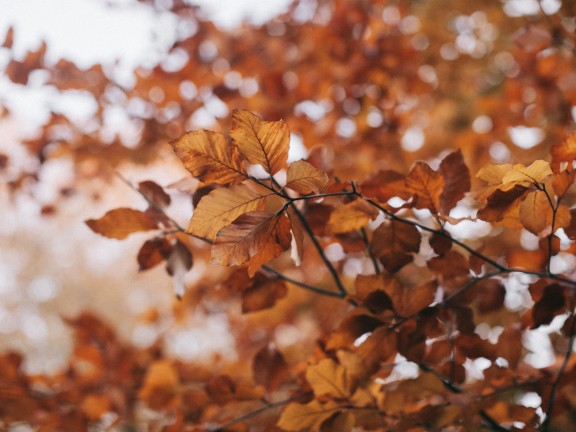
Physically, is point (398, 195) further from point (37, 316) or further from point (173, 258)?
point (37, 316)

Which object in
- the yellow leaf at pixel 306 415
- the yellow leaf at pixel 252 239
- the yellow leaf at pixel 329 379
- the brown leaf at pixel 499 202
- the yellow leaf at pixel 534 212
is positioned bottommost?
the yellow leaf at pixel 306 415

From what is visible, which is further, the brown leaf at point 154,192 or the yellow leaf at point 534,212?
the brown leaf at point 154,192

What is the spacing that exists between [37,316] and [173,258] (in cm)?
681

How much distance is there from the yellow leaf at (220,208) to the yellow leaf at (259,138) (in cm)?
4

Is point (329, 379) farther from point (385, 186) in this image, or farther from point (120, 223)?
point (120, 223)

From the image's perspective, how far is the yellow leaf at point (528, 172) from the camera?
0.55m

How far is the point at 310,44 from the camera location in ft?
7.77

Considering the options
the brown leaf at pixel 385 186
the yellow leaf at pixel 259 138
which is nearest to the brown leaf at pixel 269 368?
the brown leaf at pixel 385 186

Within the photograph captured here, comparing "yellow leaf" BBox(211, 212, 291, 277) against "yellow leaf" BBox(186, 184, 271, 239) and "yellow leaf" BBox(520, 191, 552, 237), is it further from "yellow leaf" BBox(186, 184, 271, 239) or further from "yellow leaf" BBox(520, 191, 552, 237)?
"yellow leaf" BBox(520, 191, 552, 237)

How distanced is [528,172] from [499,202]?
64 millimetres

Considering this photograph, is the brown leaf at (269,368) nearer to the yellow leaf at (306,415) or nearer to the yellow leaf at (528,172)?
the yellow leaf at (306,415)

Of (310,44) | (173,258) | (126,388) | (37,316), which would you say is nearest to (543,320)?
(173,258)

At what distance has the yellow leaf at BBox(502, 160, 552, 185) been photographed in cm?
55

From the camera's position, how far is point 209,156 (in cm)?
57
